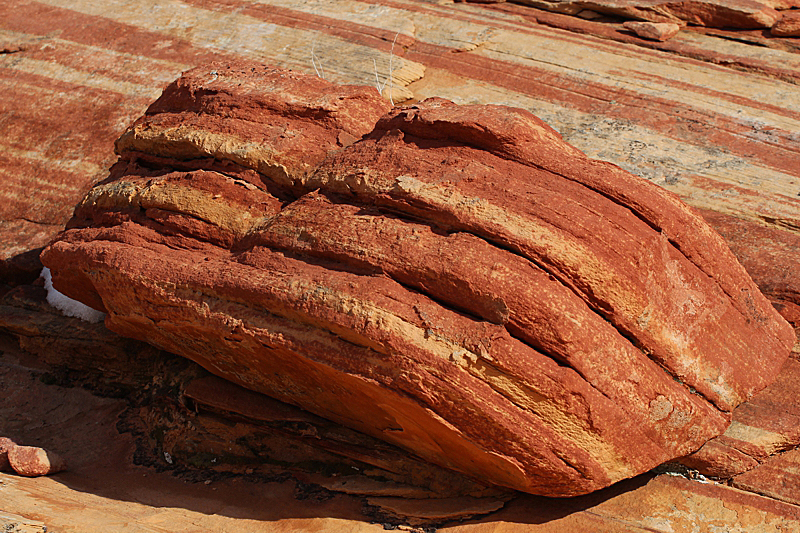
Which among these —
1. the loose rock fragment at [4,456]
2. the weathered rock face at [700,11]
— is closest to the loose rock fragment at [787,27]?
the weathered rock face at [700,11]

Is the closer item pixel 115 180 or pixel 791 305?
pixel 791 305

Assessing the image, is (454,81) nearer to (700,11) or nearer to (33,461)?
(700,11)

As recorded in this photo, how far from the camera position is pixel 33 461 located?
434cm

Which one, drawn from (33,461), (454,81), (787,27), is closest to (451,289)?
(33,461)

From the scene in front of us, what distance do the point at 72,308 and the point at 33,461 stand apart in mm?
1461

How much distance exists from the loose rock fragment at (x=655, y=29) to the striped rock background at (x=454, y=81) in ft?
0.32

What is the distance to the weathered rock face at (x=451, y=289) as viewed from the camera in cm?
334

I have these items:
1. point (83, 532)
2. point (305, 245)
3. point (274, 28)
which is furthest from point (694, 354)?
point (274, 28)

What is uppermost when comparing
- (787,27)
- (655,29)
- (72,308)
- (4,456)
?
(787,27)

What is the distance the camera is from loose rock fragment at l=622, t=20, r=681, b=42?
22.9 feet

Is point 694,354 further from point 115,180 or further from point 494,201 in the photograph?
point 115,180

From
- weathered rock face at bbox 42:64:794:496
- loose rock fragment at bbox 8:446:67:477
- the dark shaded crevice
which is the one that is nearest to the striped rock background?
weathered rock face at bbox 42:64:794:496

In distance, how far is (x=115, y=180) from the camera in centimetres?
499

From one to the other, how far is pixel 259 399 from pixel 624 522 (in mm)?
2134
